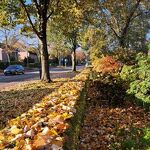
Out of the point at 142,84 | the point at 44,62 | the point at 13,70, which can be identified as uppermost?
the point at 44,62

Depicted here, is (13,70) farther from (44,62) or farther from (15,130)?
(15,130)

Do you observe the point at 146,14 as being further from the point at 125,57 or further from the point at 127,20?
the point at 125,57

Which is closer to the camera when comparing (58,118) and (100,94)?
(58,118)

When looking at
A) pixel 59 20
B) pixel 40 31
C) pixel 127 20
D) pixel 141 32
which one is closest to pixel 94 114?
pixel 40 31

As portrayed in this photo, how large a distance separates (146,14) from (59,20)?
20241 mm

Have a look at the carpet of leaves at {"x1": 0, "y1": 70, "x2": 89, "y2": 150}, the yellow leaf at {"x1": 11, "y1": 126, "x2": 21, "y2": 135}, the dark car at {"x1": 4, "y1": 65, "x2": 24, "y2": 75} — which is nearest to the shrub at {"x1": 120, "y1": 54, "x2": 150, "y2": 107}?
the carpet of leaves at {"x1": 0, "y1": 70, "x2": 89, "y2": 150}

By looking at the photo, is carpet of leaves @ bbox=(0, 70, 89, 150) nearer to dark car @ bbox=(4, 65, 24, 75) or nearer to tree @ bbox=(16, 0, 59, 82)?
tree @ bbox=(16, 0, 59, 82)

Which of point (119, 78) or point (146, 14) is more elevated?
point (146, 14)

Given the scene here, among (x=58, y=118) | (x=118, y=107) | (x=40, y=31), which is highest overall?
(x=40, y=31)

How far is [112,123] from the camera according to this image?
12.9 metres

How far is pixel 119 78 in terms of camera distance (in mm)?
21625

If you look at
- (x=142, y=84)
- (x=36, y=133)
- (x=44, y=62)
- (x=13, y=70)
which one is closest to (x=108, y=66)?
(x=44, y=62)

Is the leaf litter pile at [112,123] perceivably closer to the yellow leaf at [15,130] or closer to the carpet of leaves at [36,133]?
the carpet of leaves at [36,133]

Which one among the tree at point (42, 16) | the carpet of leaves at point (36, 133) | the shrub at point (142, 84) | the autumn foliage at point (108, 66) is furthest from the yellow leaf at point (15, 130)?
the tree at point (42, 16)
